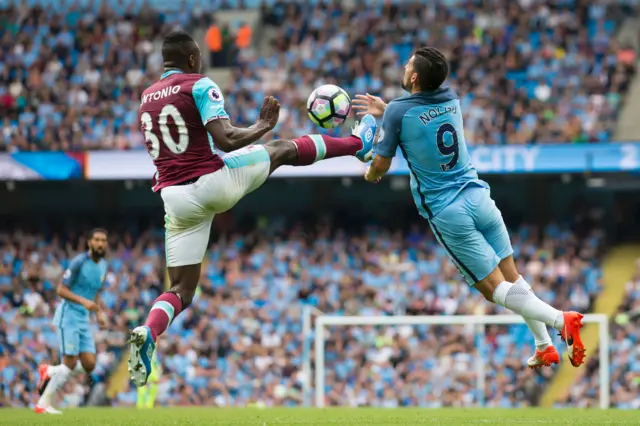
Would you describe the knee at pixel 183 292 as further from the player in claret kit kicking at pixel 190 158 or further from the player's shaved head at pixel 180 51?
the player's shaved head at pixel 180 51

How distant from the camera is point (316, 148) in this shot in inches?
333

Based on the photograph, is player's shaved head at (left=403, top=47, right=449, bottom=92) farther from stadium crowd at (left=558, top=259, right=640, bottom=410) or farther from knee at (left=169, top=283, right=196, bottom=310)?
stadium crowd at (left=558, top=259, right=640, bottom=410)

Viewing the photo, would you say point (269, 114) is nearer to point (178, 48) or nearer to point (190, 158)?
point (190, 158)

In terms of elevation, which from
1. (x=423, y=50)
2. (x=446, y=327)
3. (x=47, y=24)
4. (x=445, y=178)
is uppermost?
(x=47, y=24)

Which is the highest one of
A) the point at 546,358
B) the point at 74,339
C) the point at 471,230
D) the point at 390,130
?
the point at 390,130

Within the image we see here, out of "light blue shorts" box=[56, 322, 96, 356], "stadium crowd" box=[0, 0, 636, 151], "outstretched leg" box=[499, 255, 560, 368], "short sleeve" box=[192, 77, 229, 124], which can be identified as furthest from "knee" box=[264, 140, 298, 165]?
"stadium crowd" box=[0, 0, 636, 151]

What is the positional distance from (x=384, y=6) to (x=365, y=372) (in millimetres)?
10610

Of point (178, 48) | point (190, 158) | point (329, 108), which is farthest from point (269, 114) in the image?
point (329, 108)

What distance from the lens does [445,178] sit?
323 inches

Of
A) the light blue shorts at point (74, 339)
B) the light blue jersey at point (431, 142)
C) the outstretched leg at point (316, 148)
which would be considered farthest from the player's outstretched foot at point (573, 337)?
the light blue shorts at point (74, 339)

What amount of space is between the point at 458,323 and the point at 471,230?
9.69 m

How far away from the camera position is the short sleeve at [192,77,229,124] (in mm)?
7898

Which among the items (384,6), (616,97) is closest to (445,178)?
(616,97)

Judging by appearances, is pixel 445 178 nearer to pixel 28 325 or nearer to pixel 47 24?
pixel 28 325
